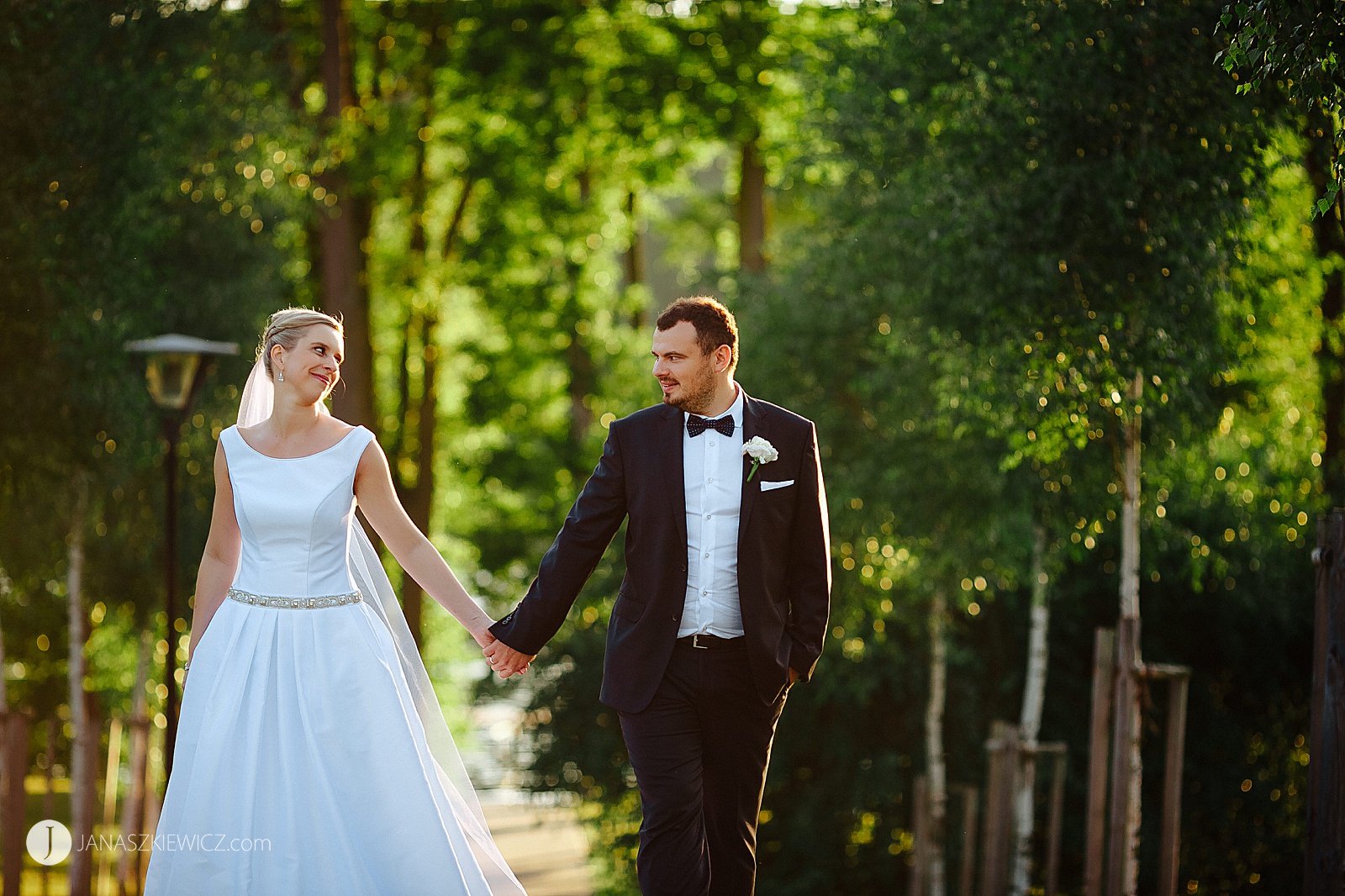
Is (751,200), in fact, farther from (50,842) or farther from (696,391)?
(696,391)

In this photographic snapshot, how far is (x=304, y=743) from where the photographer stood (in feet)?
14.1

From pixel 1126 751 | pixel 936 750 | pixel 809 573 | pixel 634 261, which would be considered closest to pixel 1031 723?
pixel 936 750

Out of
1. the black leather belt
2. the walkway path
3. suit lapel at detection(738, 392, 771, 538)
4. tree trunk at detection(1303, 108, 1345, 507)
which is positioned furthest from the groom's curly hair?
the walkway path

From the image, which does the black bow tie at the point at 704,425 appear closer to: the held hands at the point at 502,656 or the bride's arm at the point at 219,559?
the held hands at the point at 502,656

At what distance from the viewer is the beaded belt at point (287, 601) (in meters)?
4.44

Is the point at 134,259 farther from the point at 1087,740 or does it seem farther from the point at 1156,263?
the point at 1087,740

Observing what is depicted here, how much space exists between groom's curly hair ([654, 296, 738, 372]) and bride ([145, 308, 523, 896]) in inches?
45.0

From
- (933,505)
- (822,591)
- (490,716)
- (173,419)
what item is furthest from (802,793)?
(490,716)

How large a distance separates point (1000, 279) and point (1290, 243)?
3349 mm

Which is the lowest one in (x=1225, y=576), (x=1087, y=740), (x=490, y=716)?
(x=490, y=716)

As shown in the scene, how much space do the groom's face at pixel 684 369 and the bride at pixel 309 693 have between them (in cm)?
104

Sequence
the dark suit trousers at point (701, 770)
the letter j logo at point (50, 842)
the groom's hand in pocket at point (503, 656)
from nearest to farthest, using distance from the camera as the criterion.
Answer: the dark suit trousers at point (701, 770) < the groom's hand in pocket at point (503, 656) < the letter j logo at point (50, 842)

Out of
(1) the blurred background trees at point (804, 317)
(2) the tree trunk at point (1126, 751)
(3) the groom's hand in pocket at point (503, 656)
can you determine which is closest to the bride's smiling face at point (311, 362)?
(3) the groom's hand in pocket at point (503, 656)

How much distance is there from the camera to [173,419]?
33.4 ft
